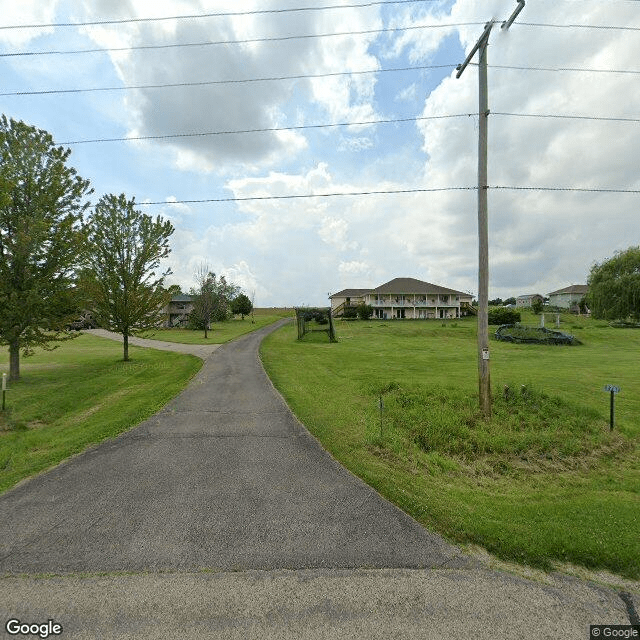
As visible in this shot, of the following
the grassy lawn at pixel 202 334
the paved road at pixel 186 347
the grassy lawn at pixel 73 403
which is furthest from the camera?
the grassy lawn at pixel 202 334

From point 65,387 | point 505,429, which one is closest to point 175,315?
point 65,387

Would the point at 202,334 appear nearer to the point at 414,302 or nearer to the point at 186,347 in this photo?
the point at 186,347

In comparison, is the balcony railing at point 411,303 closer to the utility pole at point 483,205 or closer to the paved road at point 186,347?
the paved road at point 186,347

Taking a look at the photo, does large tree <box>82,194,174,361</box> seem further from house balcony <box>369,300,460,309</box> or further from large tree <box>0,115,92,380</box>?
house balcony <box>369,300,460,309</box>

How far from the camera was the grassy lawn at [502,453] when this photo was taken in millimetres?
4359

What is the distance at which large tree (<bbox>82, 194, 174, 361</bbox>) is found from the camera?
→ 2120cm

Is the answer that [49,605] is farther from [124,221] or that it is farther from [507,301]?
[507,301]

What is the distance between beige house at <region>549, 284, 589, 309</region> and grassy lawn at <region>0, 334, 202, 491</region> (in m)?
110

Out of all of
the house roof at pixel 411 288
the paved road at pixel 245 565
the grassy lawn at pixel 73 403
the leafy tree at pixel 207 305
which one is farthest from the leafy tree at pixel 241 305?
the paved road at pixel 245 565

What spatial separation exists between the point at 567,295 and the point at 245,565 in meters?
122

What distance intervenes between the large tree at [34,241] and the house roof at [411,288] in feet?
189

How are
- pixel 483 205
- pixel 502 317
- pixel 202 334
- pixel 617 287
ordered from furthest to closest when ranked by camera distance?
pixel 502 317
pixel 202 334
pixel 617 287
pixel 483 205

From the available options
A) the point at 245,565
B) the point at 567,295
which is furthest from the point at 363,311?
the point at 567,295

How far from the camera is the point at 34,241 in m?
15.8
